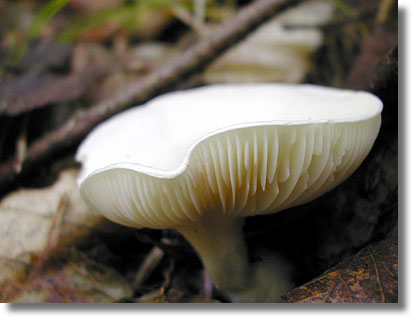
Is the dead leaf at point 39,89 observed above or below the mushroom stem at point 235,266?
above

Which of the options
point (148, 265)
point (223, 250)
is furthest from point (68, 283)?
point (223, 250)

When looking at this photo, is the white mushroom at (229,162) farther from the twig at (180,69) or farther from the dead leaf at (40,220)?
the twig at (180,69)

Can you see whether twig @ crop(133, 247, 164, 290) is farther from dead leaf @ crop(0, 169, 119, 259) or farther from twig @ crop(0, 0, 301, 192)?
twig @ crop(0, 0, 301, 192)

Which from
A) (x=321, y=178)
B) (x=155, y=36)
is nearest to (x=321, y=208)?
(x=321, y=178)

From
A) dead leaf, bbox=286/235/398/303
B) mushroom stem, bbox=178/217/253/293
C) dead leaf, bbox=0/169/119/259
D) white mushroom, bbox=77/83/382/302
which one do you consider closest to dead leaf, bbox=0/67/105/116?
dead leaf, bbox=0/169/119/259

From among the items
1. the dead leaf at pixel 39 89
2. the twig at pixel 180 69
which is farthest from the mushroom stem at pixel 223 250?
the dead leaf at pixel 39 89
